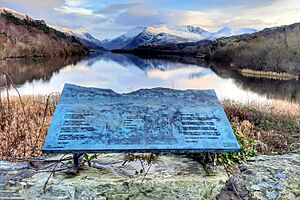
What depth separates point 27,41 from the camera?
4906 centimetres

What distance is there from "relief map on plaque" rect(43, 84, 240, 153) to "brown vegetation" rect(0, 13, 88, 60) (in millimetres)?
35574

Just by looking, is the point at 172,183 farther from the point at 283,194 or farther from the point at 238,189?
the point at 283,194

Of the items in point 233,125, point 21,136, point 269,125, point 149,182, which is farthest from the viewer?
point 269,125

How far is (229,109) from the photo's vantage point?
11.2 metres

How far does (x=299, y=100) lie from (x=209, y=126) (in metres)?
15.8

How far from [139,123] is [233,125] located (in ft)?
7.66

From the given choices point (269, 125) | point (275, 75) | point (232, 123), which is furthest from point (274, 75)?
point (232, 123)

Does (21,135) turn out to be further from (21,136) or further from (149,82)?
(149,82)

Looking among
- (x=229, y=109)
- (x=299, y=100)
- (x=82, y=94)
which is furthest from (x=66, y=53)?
(x=82, y=94)

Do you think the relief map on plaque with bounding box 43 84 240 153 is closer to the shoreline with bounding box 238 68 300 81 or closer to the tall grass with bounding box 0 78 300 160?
the tall grass with bounding box 0 78 300 160

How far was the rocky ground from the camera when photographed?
11.5 ft

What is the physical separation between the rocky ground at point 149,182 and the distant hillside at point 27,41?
35709 mm

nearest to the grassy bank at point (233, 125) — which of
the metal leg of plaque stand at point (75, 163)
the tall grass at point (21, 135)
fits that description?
the tall grass at point (21, 135)

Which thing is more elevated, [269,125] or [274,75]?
[269,125]
